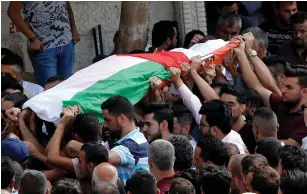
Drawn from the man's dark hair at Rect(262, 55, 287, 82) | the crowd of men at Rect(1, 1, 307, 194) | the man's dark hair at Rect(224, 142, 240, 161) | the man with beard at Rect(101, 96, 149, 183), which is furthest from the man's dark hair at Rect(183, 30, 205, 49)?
the man's dark hair at Rect(224, 142, 240, 161)

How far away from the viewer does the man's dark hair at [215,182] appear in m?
7.91

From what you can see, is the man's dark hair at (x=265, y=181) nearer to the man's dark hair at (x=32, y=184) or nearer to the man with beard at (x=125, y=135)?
the man with beard at (x=125, y=135)

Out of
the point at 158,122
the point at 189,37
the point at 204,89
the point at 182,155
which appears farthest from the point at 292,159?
the point at 189,37

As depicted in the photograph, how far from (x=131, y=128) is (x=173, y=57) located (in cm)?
136

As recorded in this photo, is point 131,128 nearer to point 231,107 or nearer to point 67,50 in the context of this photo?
point 231,107

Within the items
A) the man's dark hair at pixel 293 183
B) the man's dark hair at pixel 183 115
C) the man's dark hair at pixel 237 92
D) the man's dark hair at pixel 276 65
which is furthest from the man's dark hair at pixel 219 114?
the man's dark hair at pixel 293 183

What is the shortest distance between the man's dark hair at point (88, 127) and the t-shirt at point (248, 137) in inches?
57.7

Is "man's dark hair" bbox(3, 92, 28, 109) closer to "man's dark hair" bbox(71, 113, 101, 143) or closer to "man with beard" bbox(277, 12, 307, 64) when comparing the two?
"man's dark hair" bbox(71, 113, 101, 143)

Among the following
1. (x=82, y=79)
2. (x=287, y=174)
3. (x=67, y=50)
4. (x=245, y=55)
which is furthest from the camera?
(x=67, y=50)

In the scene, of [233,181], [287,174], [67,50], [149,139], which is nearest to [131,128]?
[149,139]

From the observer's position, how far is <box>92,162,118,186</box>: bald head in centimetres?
830

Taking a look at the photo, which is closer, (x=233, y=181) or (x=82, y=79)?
(x=233, y=181)

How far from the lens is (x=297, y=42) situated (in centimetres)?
1166

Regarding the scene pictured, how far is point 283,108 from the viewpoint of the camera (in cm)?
1023
